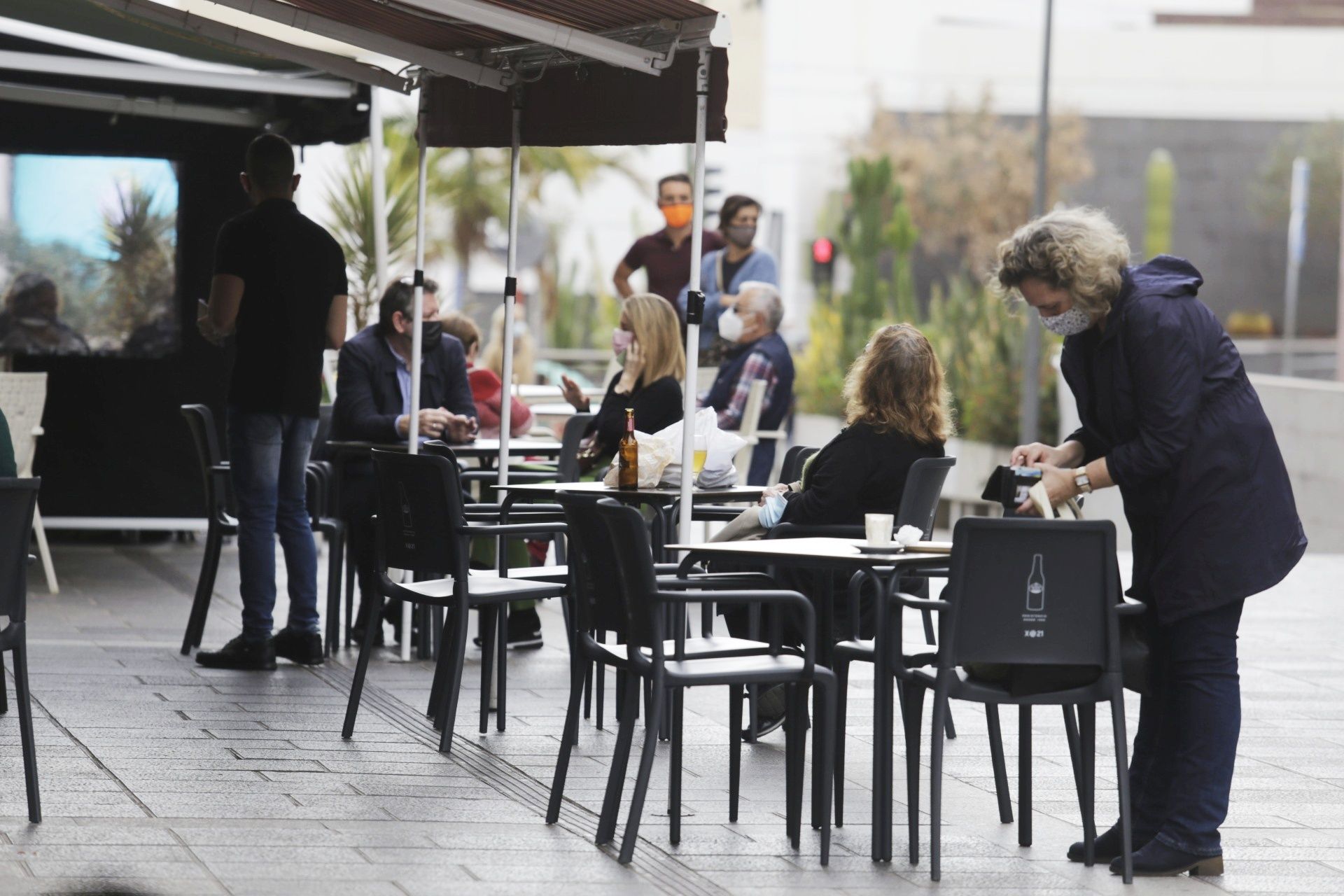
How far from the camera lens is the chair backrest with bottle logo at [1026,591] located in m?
4.83

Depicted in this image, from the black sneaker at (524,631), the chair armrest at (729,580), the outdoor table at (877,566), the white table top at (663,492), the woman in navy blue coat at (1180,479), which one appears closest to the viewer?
the woman in navy blue coat at (1180,479)

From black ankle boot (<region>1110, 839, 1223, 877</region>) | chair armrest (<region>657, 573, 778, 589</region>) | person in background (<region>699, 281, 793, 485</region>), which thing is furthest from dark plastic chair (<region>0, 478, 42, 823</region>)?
person in background (<region>699, 281, 793, 485</region>)

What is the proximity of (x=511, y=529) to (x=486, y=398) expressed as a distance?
11.6 feet

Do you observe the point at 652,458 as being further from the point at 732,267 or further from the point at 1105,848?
the point at 732,267

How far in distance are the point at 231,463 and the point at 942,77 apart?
4613 cm

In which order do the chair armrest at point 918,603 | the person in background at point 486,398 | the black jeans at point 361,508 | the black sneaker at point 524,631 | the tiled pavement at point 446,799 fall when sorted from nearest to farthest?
the chair armrest at point 918,603 < the tiled pavement at point 446,799 < the black jeans at point 361,508 < the black sneaker at point 524,631 < the person in background at point 486,398

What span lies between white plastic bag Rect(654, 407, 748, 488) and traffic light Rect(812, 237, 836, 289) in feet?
55.7

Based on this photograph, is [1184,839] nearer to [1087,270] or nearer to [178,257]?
[1087,270]

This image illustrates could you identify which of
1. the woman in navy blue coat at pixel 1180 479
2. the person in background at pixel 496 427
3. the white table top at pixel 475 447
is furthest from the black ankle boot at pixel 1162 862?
the white table top at pixel 475 447

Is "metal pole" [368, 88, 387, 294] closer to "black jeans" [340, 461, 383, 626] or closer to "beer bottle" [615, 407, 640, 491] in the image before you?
"black jeans" [340, 461, 383, 626]

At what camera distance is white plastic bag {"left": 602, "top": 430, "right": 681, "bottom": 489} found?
6969 mm

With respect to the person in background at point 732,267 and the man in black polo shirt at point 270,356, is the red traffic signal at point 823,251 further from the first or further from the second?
the man in black polo shirt at point 270,356

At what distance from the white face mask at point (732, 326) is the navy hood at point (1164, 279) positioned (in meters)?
5.14

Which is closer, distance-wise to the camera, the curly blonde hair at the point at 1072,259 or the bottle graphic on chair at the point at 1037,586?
the bottle graphic on chair at the point at 1037,586
